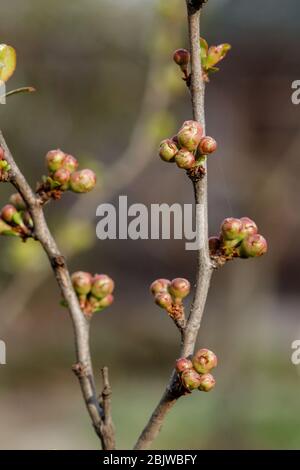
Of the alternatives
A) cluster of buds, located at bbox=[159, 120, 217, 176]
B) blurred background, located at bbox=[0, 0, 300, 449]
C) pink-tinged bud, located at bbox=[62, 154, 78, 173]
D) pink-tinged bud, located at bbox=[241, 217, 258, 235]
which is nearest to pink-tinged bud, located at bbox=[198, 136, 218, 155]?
cluster of buds, located at bbox=[159, 120, 217, 176]

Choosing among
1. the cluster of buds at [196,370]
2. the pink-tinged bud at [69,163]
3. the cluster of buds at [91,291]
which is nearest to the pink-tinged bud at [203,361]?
the cluster of buds at [196,370]

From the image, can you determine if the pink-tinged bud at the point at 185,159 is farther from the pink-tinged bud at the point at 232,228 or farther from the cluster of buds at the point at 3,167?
the cluster of buds at the point at 3,167

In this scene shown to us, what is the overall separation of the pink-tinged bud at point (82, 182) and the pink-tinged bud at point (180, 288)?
0.59ft

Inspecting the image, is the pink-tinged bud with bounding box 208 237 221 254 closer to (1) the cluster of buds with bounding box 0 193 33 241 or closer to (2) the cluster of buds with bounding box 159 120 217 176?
(2) the cluster of buds with bounding box 159 120 217 176

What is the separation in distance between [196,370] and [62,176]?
334 mm

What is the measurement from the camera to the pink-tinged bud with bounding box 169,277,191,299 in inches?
35.6

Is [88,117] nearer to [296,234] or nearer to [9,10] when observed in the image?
[9,10]

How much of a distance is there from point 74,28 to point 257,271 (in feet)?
10.9

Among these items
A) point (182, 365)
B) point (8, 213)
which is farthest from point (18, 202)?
point (182, 365)

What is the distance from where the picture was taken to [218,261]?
884 millimetres

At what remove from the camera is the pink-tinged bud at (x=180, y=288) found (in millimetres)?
904

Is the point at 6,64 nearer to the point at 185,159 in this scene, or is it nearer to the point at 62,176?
the point at 62,176

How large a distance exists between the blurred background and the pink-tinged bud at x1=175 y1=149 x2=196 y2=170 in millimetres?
1502

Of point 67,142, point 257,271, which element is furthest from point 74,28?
point 257,271
